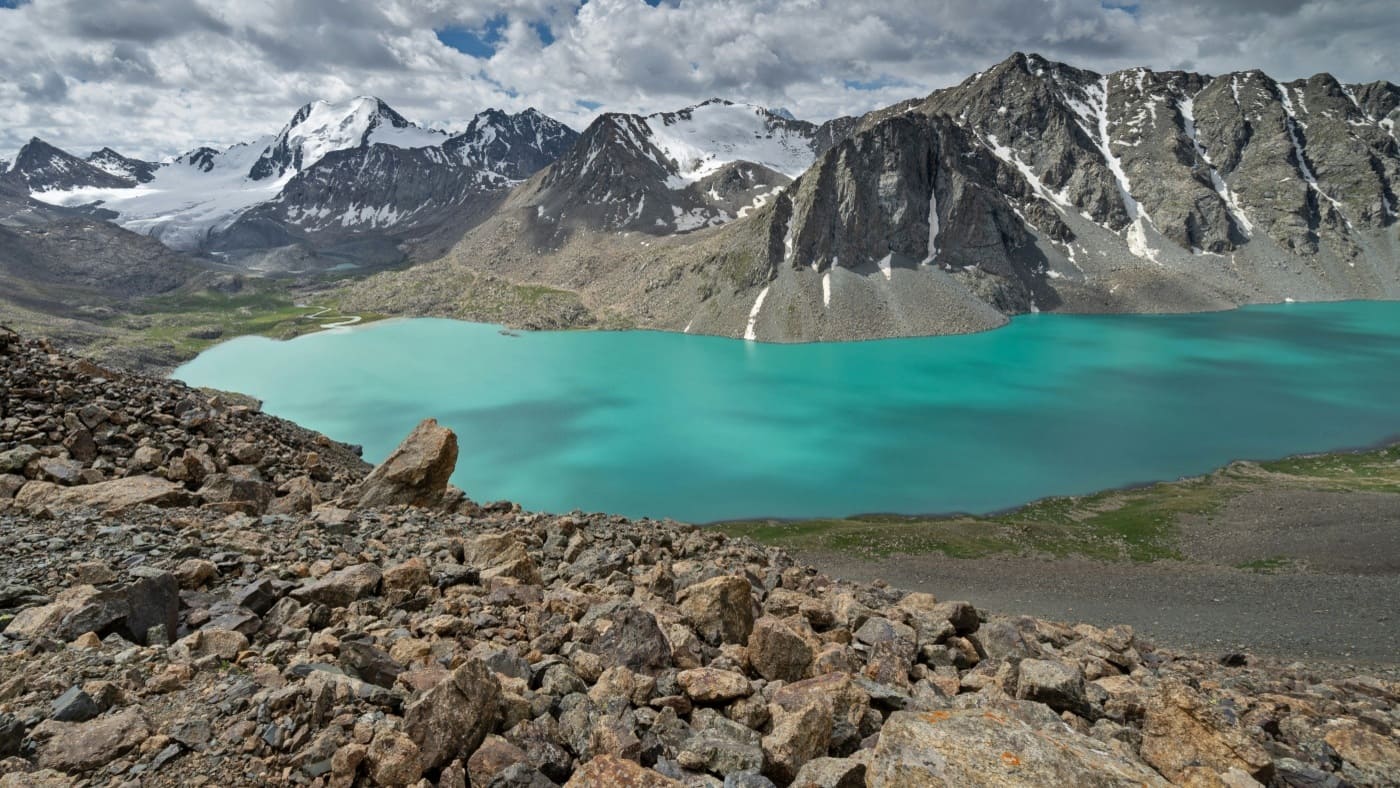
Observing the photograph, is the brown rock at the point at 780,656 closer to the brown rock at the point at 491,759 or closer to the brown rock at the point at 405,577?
the brown rock at the point at 491,759

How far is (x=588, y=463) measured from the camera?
54.6 m

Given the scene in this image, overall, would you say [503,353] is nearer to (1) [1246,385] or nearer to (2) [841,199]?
(2) [841,199]

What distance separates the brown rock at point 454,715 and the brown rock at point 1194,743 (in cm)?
738

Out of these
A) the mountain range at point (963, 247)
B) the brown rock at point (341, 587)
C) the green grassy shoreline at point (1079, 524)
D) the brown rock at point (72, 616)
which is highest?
the mountain range at point (963, 247)

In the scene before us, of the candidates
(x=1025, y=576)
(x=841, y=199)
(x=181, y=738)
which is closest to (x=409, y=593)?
(x=181, y=738)

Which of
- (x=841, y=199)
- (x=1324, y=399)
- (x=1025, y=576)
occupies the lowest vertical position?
(x=1025, y=576)

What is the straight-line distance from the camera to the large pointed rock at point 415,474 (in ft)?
59.2

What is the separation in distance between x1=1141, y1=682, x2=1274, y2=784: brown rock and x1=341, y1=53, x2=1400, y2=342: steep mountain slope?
117533 millimetres

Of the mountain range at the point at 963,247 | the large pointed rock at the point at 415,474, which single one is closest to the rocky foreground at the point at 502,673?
the large pointed rock at the point at 415,474

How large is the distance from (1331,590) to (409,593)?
4048 centimetres

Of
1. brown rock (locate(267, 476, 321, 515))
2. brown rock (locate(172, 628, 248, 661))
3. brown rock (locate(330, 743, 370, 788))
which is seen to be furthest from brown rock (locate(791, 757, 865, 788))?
brown rock (locate(267, 476, 321, 515))

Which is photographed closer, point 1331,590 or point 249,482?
point 249,482

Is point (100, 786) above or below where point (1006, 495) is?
above

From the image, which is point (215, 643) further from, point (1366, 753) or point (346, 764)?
point (1366, 753)
